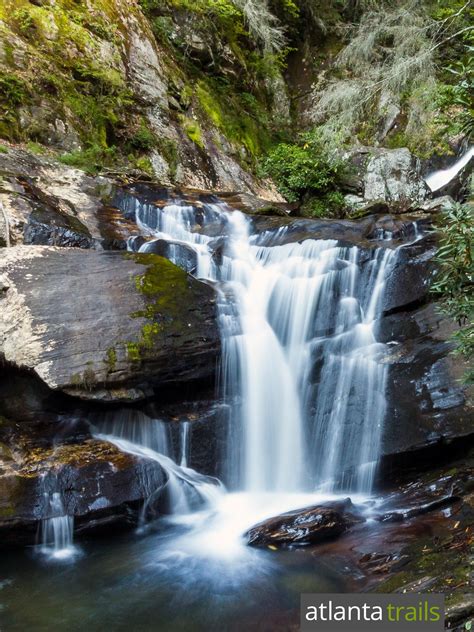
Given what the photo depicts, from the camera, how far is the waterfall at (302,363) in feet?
22.1

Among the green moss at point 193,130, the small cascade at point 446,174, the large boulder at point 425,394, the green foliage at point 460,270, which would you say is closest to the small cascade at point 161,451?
the large boulder at point 425,394

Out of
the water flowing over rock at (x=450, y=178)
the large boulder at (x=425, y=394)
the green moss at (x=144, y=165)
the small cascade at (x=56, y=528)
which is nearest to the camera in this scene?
the small cascade at (x=56, y=528)

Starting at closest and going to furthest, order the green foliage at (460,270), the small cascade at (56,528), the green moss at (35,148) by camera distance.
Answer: the green foliage at (460,270) → the small cascade at (56,528) → the green moss at (35,148)

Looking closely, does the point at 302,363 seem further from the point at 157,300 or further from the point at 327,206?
the point at 327,206

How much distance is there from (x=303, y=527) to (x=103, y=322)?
348 cm

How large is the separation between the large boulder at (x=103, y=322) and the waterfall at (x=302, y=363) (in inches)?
25.5

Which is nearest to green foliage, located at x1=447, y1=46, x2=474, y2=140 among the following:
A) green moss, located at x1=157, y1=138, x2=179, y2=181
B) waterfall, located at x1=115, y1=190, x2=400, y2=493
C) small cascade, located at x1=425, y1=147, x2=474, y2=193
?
waterfall, located at x1=115, y1=190, x2=400, y2=493

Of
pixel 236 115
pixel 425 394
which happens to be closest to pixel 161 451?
pixel 425 394

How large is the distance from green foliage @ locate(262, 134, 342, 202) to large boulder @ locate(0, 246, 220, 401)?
9137 millimetres

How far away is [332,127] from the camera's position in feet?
40.2

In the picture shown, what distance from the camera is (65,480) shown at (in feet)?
17.9

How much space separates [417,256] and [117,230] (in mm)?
5621

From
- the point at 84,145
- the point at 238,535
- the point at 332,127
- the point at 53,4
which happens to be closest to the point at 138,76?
the point at 53,4

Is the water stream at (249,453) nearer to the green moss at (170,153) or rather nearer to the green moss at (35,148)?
the green moss at (35,148)
